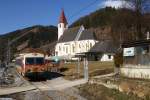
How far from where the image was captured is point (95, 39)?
124 metres

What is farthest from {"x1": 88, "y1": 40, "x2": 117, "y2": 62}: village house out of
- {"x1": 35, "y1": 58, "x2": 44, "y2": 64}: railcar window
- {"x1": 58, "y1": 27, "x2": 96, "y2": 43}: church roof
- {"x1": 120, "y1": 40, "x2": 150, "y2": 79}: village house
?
{"x1": 120, "y1": 40, "x2": 150, "y2": 79}: village house

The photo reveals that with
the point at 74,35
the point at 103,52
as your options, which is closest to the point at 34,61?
the point at 103,52

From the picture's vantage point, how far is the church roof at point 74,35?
12838cm

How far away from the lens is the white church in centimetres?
12556

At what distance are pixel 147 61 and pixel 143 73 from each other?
3.64 feet

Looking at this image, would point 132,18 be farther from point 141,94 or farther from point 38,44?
point 38,44

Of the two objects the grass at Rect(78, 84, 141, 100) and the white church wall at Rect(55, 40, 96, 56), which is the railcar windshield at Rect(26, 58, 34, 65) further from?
the white church wall at Rect(55, 40, 96, 56)

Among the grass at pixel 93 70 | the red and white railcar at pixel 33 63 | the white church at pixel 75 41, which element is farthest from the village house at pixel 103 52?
the red and white railcar at pixel 33 63

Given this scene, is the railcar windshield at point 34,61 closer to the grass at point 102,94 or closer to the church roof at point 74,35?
the grass at point 102,94

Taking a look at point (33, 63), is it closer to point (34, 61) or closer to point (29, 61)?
point (34, 61)

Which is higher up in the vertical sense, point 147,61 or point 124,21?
point 124,21

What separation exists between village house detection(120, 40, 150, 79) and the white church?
83.8 m

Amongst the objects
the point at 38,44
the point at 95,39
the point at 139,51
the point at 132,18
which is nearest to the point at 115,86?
the point at 139,51

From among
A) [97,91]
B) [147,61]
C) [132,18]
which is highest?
[132,18]
